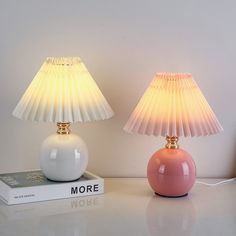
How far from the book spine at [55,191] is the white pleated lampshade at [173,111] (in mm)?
192

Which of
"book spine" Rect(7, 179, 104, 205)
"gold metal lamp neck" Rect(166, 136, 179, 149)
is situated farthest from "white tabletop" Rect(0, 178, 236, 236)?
"gold metal lamp neck" Rect(166, 136, 179, 149)

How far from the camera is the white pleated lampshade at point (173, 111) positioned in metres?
1.41

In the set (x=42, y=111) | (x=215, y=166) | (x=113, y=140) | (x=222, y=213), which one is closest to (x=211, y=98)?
(x=215, y=166)

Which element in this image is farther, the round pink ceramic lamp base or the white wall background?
the white wall background

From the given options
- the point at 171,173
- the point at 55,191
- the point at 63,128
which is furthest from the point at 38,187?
the point at 171,173

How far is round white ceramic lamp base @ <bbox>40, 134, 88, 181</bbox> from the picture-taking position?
1438 millimetres

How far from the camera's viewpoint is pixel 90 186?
4.86ft

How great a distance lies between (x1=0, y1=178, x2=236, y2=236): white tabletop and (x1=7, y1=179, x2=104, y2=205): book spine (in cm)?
2

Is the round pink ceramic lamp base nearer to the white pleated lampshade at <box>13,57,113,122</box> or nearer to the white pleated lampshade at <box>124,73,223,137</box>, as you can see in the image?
the white pleated lampshade at <box>124,73,223,137</box>

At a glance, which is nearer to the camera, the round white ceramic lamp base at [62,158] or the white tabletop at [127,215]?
the white tabletop at [127,215]

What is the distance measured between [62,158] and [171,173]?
0.30 metres

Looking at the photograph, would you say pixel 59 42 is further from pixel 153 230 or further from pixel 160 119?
pixel 153 230

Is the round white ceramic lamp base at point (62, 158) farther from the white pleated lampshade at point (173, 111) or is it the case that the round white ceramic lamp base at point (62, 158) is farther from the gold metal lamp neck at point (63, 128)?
the white pleated lampshade at point (173, 111)

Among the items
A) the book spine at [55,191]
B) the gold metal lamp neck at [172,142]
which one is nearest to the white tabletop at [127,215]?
the book spine at [55,191]
